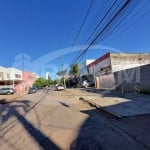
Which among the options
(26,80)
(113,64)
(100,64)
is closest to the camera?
(113,64)

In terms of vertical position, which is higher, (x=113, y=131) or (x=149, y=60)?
(x=149, y=60)

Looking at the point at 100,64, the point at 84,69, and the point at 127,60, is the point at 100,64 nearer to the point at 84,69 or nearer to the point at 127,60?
the point at 127,60

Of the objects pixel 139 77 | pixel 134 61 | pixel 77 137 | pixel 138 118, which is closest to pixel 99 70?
pixel 134 61

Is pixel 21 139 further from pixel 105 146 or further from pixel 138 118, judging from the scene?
pixel 138 118

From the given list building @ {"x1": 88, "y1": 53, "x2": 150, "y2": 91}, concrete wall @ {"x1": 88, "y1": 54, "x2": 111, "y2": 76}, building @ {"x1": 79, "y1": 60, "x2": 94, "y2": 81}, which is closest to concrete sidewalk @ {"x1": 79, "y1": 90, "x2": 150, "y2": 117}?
building @ {"x1": 88, "y1": 53, "x2": 150, "y2": 91}

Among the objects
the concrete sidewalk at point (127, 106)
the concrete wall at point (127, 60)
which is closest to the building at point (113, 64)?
the concrete wall at point (127, 60)

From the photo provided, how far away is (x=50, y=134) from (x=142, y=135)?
3.02 meters

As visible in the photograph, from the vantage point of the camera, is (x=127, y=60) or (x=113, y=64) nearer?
(x=113, y=64)

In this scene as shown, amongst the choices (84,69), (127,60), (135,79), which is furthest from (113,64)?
(84,69)

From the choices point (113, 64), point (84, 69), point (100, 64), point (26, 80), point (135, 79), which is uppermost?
point (84, 69)

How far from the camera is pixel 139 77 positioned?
2064cm

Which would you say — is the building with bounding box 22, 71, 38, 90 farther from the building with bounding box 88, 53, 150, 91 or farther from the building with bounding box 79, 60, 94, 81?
the building with bounding box 88, 53, 150, 91

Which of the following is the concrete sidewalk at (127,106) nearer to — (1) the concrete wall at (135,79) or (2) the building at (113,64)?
(1) the concrete wall at (135,79)

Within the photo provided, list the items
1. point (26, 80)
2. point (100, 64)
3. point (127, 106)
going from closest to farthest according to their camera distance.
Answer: point (127, 106) → point (100, 64) → point (26, 80)
